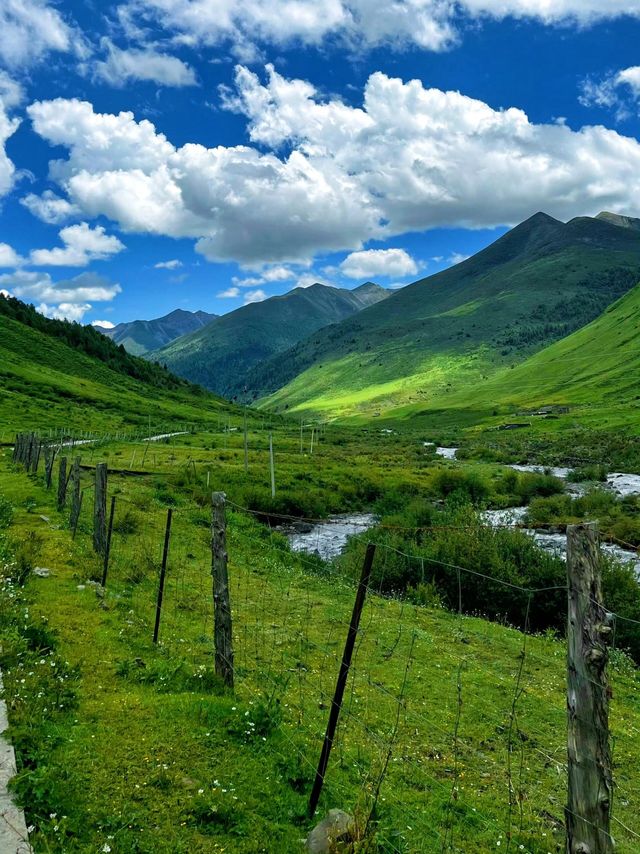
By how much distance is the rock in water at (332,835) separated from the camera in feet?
20.1

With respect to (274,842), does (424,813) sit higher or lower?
lower

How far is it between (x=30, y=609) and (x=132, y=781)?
6712 mm

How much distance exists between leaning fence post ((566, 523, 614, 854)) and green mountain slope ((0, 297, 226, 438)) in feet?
287

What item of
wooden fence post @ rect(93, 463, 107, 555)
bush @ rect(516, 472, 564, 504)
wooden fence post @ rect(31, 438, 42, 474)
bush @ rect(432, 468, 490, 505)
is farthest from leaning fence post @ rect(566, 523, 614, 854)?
bush @ rect(516, 472, 564, 504)

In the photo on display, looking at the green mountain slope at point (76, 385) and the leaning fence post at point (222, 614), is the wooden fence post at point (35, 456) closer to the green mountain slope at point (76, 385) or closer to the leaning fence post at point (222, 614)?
the leaning fence post at point (222, 614)

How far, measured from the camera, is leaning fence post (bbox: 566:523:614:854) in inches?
191

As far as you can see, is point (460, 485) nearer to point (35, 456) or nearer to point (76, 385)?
point (35, 456)

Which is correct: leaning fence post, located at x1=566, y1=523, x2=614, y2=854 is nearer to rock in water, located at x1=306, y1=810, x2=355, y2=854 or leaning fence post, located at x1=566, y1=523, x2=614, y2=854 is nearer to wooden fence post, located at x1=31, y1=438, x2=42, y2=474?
rock in water, located at x1=306, y1=810, x2=355, y2=854

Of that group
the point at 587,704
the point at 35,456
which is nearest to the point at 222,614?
the point at 587,704

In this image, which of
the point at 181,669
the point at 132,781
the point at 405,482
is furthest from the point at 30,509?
the point at 405,482

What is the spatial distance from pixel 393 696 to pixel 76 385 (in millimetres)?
141195

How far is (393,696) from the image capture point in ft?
32.6

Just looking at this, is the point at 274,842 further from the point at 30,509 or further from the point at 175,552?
the point at 30,509

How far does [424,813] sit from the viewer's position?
773cm
